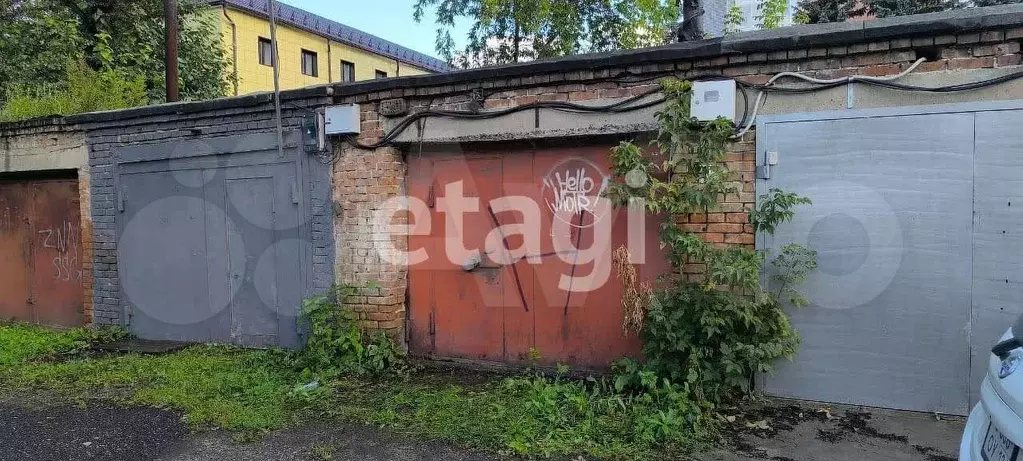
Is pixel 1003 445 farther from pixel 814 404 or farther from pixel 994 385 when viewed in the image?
pixel 814 404

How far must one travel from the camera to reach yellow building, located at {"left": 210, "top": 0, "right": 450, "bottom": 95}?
19.5 metres

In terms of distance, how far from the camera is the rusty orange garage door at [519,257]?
4.85 metres

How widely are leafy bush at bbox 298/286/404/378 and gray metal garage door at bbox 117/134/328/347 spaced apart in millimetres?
419

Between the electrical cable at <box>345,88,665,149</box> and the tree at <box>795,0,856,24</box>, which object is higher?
the tree at <box>795,0,856,24</box>

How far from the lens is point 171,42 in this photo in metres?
8.73

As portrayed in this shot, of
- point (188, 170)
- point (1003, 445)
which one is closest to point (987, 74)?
point (1003, 445)

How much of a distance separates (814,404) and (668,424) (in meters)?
1.18

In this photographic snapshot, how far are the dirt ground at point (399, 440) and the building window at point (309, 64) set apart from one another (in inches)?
748

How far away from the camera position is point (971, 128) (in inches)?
148

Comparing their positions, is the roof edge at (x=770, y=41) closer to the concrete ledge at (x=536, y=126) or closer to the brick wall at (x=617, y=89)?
the brick wall at (x=617, y=89)

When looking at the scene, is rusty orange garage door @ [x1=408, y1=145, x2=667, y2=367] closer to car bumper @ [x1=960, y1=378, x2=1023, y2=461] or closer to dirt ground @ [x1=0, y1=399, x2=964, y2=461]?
dirt ground @ [x1=0, y1=399, x2=964, y2=461]

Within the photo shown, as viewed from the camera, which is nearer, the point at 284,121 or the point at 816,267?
the point at 816,267

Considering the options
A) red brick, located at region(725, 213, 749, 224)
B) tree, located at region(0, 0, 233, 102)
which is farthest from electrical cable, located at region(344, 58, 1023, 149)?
tree, located at region(0, 0, 233, 102)


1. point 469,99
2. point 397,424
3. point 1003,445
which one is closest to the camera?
point 1003,445
